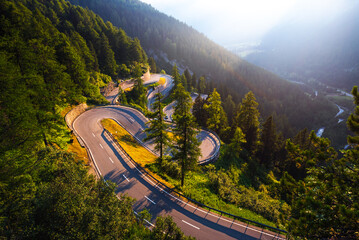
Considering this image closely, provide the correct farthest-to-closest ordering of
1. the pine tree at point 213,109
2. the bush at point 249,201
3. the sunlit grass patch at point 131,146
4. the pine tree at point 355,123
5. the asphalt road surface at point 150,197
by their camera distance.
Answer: the pine tree at point 213,109 → the sunlit grass patch at point 131,146 → the bush at point 249,201 → the asphalt road surface at point 150,197 → the pine tree at point 355,123

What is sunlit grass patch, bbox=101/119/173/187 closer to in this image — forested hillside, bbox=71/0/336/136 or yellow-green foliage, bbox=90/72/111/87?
yellow-green foliage, bbox=90/72/111/87

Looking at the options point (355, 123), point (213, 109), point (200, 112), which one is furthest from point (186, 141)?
point (200, 112)

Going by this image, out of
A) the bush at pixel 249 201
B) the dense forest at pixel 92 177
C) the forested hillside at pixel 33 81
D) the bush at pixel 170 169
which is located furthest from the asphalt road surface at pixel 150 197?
the forested hillside at pixel 33 81

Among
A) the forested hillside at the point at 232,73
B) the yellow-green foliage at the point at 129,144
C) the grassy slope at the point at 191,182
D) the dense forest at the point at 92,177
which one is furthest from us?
the forested hillside at the point at 232,73

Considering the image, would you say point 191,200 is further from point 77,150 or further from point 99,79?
point 99,79

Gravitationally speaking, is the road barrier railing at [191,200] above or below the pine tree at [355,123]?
below

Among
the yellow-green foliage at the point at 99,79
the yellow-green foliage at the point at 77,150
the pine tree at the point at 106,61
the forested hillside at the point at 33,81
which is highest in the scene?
the forested hillside at the point at 33,81

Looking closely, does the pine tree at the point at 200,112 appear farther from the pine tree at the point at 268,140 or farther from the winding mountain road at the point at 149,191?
the pine tree at the point at 268,140

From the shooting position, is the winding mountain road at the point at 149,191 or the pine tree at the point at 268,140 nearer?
the winding mountain road at the point at 149,191
